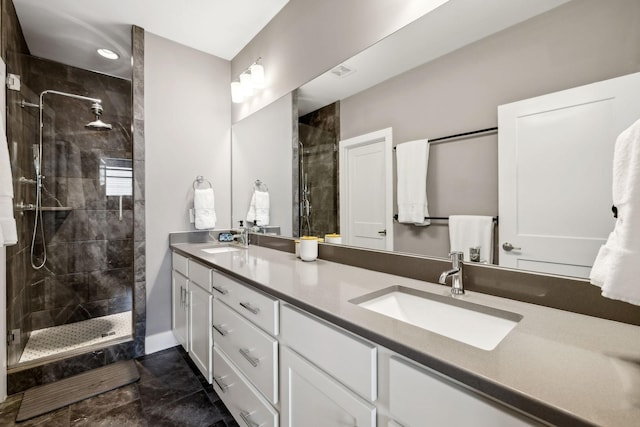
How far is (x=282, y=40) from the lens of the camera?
2.08 meters

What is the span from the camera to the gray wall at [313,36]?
1.35 meters

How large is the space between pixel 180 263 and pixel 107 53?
2028 millimetres

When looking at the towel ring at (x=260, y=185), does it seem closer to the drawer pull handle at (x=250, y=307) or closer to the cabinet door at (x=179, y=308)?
the cabinet door at (x=179, y=308)

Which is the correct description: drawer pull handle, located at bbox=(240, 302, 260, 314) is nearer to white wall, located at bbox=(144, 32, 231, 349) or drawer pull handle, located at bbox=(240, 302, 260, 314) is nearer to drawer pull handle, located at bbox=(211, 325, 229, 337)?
drawer pull handle, located at bbox=(211, 325, 229, 337)

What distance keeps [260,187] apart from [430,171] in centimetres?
153

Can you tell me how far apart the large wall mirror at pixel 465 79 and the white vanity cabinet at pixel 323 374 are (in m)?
0.61

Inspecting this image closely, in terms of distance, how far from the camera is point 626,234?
55 cm

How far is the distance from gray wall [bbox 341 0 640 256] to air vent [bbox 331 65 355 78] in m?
0.16

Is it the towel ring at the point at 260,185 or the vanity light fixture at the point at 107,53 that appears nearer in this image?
the towel ring at the point at 260,185

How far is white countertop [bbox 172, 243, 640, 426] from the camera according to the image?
45 centimetres

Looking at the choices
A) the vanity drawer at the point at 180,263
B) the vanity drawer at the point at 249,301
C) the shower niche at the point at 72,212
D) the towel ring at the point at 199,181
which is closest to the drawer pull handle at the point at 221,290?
the vanity drawer at the point at 249,301

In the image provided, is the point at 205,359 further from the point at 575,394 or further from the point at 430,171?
the point at 575,394

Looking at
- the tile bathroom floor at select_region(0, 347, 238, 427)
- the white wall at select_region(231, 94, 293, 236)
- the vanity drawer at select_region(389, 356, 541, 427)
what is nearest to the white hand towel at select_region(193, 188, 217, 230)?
the white wall at select_region(231, 94, 293, 236)

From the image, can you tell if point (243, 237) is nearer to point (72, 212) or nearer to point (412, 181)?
point (412, 181)
